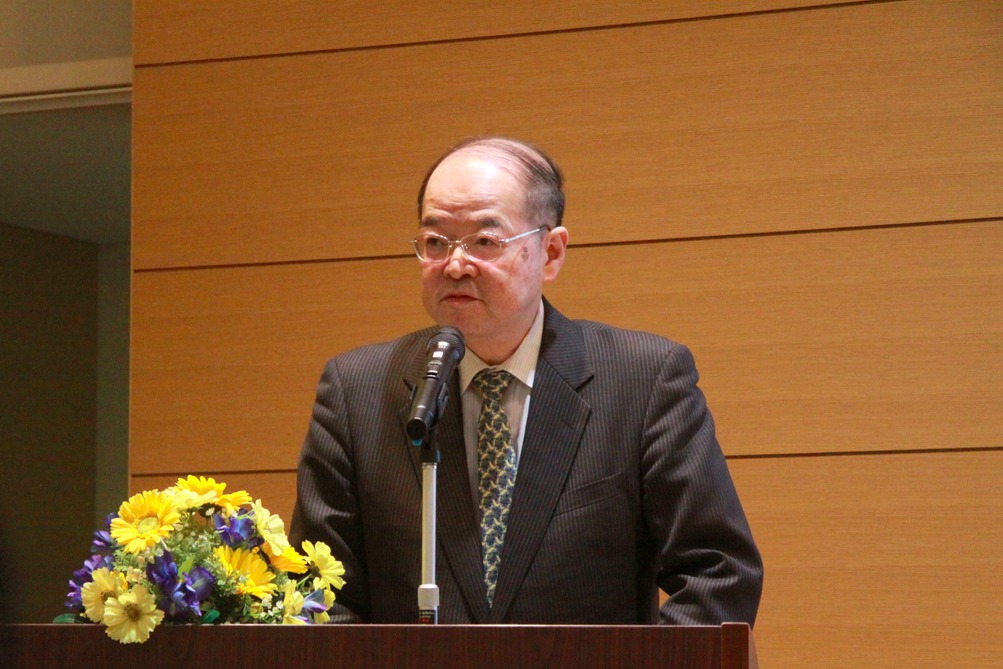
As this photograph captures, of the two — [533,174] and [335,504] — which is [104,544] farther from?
[533,174]

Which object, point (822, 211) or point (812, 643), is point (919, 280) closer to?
point (822, 211)

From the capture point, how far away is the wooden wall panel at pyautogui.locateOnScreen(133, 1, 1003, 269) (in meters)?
3.22

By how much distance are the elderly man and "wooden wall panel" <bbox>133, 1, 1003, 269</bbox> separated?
109cm

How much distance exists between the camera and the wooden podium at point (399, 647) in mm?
1336

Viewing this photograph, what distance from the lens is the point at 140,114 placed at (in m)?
3.70

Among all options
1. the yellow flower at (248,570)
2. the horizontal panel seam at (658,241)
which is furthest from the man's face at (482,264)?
the horizontal panel seam at (658,241)

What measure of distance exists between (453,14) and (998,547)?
6.96 feet

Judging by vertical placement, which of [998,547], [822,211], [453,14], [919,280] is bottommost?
[998,547]

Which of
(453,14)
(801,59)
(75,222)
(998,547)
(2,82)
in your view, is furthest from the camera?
(75,222)

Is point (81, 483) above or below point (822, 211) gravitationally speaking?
below

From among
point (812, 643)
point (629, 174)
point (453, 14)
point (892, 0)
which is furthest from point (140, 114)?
point (812, 643)

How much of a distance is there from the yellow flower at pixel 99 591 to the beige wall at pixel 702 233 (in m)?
2.05

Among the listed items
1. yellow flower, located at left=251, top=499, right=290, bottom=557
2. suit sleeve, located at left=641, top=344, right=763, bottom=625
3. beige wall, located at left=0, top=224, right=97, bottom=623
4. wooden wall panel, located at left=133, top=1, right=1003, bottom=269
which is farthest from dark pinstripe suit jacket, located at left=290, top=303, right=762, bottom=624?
beige wall, located at left=0, top=224, right=97, bottom=623

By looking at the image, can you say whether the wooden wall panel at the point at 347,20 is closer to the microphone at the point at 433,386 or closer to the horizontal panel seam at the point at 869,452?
the horizontal panel seam at the point at 869,452
